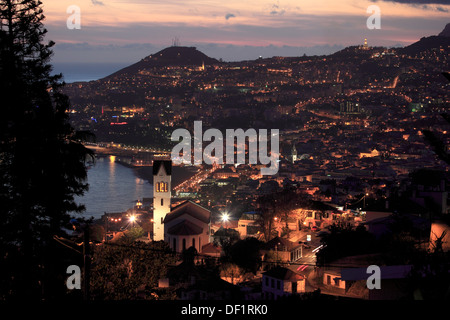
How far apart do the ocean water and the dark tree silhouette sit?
685 inches

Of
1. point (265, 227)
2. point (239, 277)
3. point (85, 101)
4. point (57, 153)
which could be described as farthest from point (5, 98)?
point (85, 101)

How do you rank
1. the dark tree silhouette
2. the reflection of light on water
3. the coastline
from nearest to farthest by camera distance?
the dark tree silhouette → the reflection of light on water → the coastline

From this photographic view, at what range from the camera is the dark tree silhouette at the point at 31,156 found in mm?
5716

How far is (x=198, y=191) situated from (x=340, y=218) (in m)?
19.4

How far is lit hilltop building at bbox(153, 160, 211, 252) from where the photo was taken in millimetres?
13664

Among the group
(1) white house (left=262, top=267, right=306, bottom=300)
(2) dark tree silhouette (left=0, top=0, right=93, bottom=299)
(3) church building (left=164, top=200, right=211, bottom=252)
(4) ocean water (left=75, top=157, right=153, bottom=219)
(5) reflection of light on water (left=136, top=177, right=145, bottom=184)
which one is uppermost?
(2) dark tree silhouette (left=0, top=0, right=93, bottom=299)

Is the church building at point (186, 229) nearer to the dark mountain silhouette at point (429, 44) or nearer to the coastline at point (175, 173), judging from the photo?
the coastline at point (175, 173)

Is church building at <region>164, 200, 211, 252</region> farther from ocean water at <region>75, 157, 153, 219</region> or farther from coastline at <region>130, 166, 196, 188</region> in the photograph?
coastline at <region>130, 166, 196, 188</region>

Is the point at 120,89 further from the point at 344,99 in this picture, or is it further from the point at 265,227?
the point at 265,227

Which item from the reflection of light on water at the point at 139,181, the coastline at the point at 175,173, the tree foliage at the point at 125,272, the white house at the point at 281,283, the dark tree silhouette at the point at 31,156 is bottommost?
the coastline at the point at 175,173

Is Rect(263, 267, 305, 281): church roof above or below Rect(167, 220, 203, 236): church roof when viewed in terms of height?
above

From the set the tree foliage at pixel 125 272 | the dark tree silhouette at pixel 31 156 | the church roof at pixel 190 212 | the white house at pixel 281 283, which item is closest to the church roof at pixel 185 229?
the church roof at pixel 190 212

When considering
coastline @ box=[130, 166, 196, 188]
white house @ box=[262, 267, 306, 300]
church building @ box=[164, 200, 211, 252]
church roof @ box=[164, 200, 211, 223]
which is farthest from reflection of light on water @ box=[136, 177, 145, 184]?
white house @ box=[262, 267, 306, 300]

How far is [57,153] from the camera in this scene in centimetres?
610
